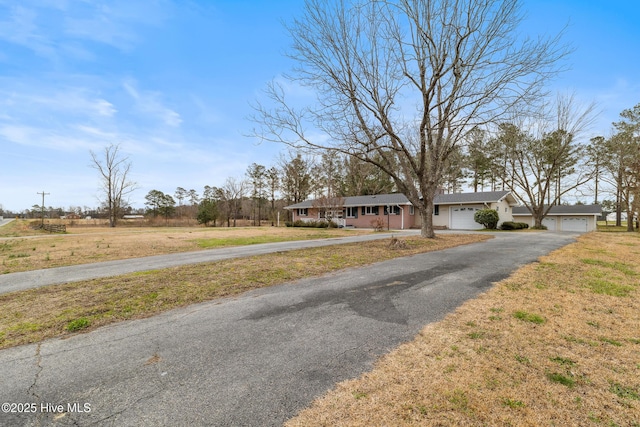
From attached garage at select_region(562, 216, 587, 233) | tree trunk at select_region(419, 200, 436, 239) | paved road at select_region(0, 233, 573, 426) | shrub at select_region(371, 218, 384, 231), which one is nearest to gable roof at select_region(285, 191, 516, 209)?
shrub at select_region(371, 218, 384, 231)

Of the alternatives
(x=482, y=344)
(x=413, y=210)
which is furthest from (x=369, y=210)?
(x=482, y=344)

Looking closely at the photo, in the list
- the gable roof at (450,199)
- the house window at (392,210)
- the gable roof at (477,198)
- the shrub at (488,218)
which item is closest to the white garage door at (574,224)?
the gable roof at (450,199)

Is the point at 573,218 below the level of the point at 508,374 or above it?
above

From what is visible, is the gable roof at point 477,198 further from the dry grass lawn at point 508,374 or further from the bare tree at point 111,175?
the bare tree at point 111,175

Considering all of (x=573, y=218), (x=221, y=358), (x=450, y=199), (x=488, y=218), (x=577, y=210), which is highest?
(x=450, y=199)

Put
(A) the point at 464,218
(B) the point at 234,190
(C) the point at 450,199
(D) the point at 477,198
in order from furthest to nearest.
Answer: (B) the point at 234,190, (C) the point at 450,199, (A) the point at 464,218, (D) the point at 477,198

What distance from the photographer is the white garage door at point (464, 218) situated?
78.9 ft

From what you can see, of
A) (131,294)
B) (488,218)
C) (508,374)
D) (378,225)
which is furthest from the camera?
(488,218)

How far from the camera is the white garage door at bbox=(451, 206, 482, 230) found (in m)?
24.1

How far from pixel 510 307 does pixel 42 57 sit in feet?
55.6

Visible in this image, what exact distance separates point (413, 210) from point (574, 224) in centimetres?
1640

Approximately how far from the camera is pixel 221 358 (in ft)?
8.91

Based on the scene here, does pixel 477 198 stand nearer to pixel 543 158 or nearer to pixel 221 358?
pixel 543 158

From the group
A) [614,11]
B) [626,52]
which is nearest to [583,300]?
[614,11]
